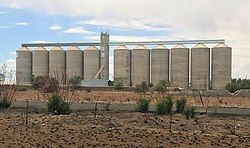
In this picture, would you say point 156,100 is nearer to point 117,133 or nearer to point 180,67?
point 117,133

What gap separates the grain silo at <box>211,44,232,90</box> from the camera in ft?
352

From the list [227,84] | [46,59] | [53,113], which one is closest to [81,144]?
[53,113]

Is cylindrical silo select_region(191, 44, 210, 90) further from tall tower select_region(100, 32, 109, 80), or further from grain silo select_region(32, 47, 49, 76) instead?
grain silo select_region(32, 47, 49, 76)

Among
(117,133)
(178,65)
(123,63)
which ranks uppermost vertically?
(123,63)

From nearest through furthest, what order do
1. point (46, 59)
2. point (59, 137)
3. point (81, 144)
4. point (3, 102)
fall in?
point (81, 144), point (59, 137), point (3, 102), point (46, 59)

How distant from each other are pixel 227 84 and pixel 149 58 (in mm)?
21898

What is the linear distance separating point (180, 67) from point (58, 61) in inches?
1258

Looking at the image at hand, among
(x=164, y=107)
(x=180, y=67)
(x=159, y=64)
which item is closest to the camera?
(x=164, y=107)

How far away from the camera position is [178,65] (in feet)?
368

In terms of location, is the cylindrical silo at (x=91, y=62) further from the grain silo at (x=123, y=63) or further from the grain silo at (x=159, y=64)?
the grain silo at (x=159, y=64)

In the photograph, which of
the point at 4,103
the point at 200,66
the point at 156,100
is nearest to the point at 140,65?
the point at 200,66

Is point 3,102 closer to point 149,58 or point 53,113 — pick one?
point 53,113

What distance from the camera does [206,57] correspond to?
360 feet

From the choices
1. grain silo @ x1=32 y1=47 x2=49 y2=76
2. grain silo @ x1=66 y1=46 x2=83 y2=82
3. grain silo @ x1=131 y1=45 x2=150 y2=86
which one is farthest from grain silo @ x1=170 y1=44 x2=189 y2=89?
grain silo @ x1=32 y1=47 x2=49 y2=76
